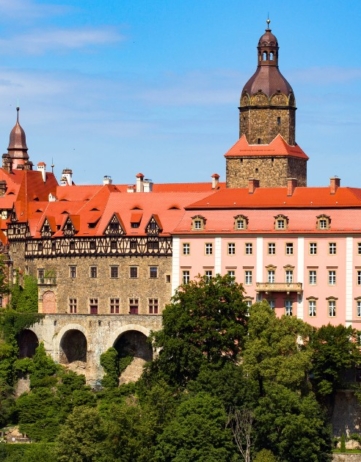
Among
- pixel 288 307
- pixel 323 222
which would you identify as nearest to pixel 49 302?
pixel 288 307

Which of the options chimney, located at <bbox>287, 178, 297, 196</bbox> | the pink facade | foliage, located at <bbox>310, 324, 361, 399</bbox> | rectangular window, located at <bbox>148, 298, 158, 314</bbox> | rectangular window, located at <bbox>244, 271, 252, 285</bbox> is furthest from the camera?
rectangular window, located at <bbox>148, 298, 158, 314</bbox>

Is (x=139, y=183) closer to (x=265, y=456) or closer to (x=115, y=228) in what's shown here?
(x=115, y=228)

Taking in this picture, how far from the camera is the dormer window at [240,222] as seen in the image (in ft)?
441

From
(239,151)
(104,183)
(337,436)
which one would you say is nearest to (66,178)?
(104,183)

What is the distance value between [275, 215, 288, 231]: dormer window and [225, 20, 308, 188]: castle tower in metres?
8.29

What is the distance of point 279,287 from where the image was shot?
132 m

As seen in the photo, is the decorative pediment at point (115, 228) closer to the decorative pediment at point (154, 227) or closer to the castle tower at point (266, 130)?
Result: the decorative pediment at point (154, 227)

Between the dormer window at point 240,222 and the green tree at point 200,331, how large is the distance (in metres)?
7.53

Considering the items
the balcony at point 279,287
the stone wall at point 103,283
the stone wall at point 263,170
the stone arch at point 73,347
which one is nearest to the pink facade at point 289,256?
the balcony at point 279,287

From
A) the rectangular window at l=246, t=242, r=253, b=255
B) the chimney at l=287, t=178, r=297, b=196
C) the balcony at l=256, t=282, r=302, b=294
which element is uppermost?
the chimney at l=287, t=178, r=297, b=196

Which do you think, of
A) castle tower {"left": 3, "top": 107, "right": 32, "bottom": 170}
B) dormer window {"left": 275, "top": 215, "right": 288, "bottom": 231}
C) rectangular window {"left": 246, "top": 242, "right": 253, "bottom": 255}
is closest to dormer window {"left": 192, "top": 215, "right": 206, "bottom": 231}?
rectangular window {"left": 246, "top": 242, "right": 253, "bottom": 255}

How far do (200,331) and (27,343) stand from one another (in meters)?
18.2

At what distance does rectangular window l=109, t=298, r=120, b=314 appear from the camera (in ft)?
460

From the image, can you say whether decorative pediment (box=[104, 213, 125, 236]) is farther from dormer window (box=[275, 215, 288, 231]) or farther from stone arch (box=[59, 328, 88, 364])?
dormer window (box=[275, 215, 288, 231])
